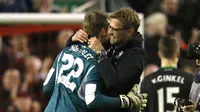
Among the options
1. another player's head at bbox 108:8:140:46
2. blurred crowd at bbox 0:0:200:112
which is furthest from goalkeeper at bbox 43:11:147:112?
Answer: blurred crowd at bbox 0:0:200:112

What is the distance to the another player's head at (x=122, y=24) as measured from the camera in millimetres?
6801

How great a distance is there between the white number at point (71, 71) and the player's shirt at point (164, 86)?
1658mm

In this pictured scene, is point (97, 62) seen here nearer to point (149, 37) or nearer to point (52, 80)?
point (52, 80)

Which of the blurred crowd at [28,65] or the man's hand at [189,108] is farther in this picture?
the blurred crowd at [28,65]

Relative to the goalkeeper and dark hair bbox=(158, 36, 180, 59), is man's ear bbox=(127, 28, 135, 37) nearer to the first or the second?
the goalkeeper

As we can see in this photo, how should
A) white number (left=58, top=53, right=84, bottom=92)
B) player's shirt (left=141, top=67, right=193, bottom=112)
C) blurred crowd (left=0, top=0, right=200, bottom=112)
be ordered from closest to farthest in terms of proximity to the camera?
white number (left=58, top=53, right=84, bottom=92) < player's shirt (left=141, top=67, right=193, bottom=112) < blurred crowd (left=0, top=0, right=200, bottom=112)

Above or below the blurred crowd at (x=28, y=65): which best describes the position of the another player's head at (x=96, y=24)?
above

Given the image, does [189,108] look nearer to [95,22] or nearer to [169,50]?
[95,22]

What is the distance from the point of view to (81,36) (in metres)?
7.01

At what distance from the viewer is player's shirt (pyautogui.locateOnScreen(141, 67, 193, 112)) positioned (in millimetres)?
8273

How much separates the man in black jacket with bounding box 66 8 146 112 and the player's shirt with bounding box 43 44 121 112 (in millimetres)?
94

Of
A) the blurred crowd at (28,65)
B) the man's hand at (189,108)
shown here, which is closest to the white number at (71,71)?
the man's hand at (189,108)

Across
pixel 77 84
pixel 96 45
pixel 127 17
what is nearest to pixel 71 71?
pixel 77 84

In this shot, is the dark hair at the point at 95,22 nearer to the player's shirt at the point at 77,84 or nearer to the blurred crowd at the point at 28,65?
the player's shirt at the point at 77,84
